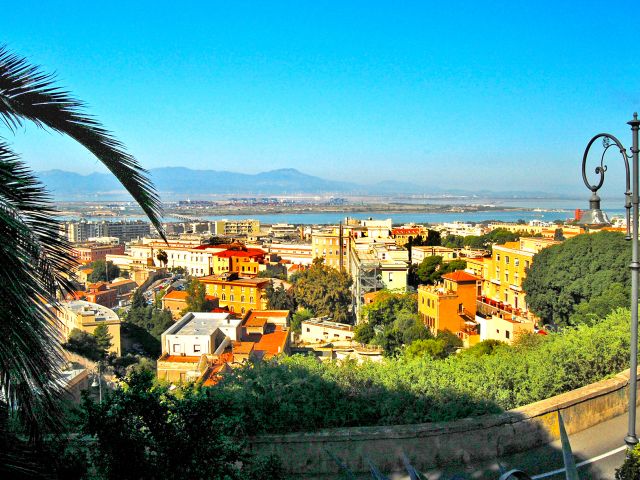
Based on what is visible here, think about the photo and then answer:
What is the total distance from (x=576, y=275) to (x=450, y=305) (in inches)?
133

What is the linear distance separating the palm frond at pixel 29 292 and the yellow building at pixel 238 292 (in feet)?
83.4

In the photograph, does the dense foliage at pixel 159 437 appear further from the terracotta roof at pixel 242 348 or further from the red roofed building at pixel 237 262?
the red roofed building at pixel 237 262

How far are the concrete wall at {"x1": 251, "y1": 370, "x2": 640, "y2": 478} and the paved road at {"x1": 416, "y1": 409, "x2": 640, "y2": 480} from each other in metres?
0.05

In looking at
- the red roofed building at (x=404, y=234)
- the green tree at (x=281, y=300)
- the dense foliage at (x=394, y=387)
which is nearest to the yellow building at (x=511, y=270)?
the green tree at (x=281, y=300)

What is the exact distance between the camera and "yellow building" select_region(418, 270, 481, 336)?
17.0 metres

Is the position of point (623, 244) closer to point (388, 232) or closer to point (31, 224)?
point (31, 224)

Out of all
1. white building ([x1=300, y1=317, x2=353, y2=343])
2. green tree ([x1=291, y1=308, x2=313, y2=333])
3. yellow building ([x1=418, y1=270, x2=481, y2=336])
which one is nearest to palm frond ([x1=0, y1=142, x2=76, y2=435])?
yellow building ([x1=418, y1=270, x2=481, y2=336])

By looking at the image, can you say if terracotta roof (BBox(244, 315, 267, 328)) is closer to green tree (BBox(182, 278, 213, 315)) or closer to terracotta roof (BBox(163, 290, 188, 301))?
green tree (BBox(182, 278, 213, 315))

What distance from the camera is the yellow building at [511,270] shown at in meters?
19.9

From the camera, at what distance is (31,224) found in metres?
1.90

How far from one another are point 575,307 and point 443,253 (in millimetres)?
17018

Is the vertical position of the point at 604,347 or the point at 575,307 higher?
the point at 604,347

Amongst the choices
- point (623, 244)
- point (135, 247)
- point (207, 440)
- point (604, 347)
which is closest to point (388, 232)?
point (135, 247)

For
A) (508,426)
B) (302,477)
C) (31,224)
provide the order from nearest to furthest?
(31,224) < (302,477) < (508,426)
